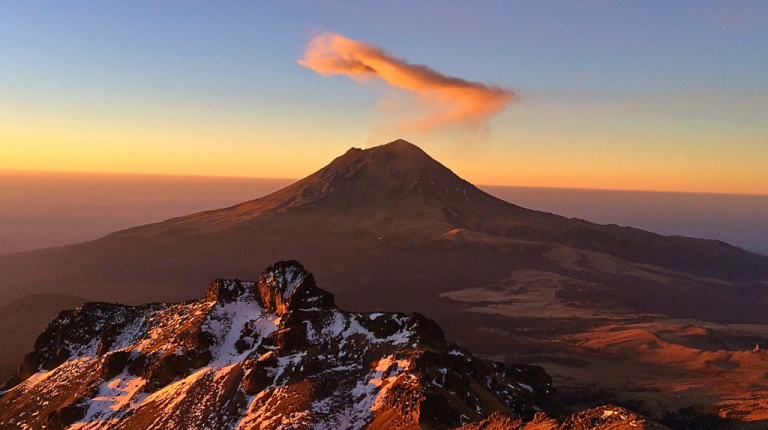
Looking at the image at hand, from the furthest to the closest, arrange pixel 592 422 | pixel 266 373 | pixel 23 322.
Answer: pixel 23 322, pixel 266 373, pixel 592 422

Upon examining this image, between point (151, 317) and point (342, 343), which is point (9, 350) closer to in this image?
point (151, 317)

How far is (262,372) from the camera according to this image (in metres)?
59.1

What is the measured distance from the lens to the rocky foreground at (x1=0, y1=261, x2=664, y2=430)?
51438 millimetres

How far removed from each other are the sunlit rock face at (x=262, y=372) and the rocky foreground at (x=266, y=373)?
0.14 m

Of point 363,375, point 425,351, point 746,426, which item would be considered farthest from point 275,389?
point 746,426

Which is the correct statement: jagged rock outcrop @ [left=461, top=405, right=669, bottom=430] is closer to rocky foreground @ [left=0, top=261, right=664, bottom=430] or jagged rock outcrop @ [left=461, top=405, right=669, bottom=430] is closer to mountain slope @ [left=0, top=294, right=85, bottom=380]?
rocky foreground @ [left=0, top=261, right=664, bottom=430]

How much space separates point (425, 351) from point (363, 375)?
22.8 ft

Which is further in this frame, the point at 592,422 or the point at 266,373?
the point at 266,373

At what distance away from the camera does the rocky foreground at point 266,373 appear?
5144cm

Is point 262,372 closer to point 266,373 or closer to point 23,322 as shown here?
point 266,373

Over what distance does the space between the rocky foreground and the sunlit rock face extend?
0.47 ft

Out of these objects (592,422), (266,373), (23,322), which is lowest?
(23,322)

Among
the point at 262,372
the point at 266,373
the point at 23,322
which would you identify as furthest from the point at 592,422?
the point at 23,322

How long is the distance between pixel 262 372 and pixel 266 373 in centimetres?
46
